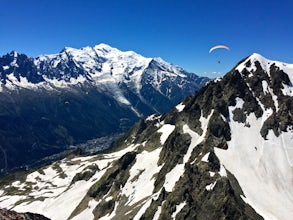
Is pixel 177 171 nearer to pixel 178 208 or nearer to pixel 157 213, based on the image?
pixel 157 213

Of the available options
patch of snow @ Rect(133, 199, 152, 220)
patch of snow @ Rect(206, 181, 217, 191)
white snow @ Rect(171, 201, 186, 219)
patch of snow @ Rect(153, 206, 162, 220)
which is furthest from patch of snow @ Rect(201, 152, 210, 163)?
patch of snow @ Rect(153, 206, 162, 220)

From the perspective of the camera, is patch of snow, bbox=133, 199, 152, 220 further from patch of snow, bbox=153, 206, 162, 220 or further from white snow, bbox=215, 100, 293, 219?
white snow, bbox=215, 100, 293, 219

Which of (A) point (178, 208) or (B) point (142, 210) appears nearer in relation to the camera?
(A) point (178, 208)

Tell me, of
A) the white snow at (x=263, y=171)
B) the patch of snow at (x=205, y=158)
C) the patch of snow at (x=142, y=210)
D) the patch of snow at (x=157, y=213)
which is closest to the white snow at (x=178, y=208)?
the patch of snow at (x=157, y=213)

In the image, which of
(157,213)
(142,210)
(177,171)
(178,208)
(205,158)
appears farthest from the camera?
(177,171)

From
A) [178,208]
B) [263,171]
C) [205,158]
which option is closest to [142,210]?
[178,208]

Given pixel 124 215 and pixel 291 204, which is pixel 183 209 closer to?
pixel 124 215

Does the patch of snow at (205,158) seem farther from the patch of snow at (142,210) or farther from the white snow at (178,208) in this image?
the patch of snow at (142,210)

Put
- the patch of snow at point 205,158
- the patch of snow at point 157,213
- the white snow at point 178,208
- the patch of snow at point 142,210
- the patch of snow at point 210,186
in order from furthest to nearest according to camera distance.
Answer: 1. the patch of snow at point 205,158
2. the patch of snow at point 142,210
3. the patch of snow at point 157,213
4. the patch of snow at point 210,186
5. the white snow at point 178,208

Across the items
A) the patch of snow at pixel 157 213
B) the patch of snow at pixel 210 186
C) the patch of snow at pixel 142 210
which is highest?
the patch of snow at pixel 210 186
